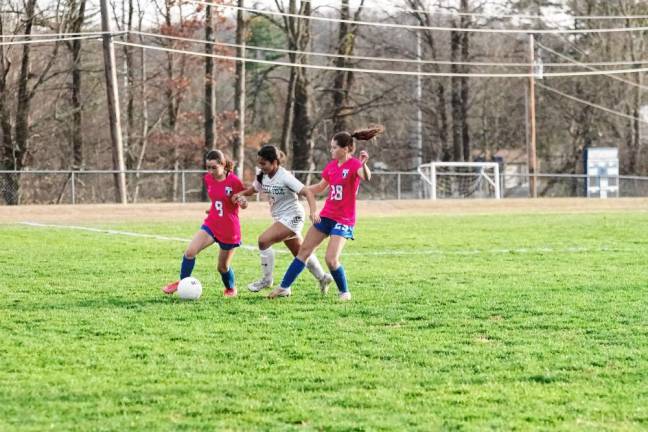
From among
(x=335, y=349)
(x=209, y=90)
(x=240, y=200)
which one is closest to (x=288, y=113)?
(x=209, y=90)

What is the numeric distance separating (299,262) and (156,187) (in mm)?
29113

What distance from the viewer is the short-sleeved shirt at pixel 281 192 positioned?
35.7ft

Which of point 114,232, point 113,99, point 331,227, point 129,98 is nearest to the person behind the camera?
point 331,227

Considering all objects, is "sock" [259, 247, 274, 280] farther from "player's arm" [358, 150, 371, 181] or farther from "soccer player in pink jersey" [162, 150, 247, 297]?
"player's arm" [358, 150, 371, 181]

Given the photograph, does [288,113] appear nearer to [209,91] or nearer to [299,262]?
[209,91]

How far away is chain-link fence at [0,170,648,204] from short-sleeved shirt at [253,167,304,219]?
19.1 m

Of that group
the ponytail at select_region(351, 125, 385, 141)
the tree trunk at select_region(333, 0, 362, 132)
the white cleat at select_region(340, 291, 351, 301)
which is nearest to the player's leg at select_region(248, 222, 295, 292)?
the white cleat at select_region(340, 291, 351, 301)

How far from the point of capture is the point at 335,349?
766 cm

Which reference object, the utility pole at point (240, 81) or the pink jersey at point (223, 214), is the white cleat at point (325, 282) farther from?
the utility pole at point (240, 81)

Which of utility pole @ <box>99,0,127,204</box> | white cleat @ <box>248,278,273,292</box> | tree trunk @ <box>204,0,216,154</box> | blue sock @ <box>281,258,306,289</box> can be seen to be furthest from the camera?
tree trunk @ <box>204,0,216,154</box>

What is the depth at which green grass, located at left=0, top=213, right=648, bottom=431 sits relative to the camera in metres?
5.75

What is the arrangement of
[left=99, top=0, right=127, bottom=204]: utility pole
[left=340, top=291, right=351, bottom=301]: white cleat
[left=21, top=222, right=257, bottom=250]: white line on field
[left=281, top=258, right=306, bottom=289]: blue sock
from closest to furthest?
[left=340, top=291, right=351, bottom=301]: white cleat < [left=281, top=258, right=306, bottom=289]: blue sock < [left=21, top=222, right=257, bottom=250]: white line on field < [left=99, top=0, right=127, bottom=204]: utility pole

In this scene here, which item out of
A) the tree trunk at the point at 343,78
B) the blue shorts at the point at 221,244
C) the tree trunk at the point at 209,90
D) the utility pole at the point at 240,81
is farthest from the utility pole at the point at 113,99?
the blue shorts at the point at 221,244

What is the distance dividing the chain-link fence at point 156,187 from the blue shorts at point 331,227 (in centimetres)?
1970
